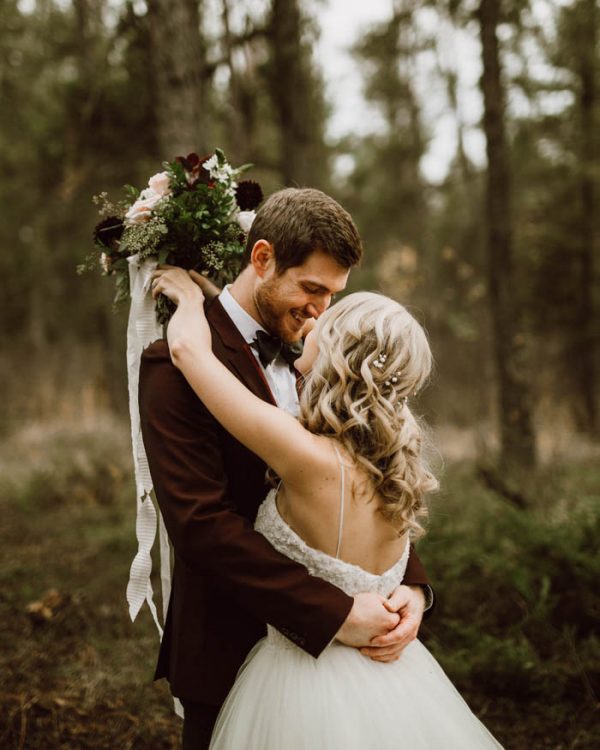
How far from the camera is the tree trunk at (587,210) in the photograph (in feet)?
40.5

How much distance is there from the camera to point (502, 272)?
870cm

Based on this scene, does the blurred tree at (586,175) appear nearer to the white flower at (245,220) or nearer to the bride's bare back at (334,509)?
the white flower at (245,220)

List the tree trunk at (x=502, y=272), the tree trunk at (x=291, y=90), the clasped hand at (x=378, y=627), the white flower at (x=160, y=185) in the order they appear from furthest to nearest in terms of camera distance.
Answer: the tree trunk at (x=291, y=90) → the tree trunk at (x=502, y=272) → the white flower at (x=160, y=185) → the clasped hand at (x=378, y=627)

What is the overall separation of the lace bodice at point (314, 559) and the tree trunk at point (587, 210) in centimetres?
1016

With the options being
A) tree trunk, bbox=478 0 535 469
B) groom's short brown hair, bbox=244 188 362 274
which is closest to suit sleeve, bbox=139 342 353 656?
groom's short brown hair, bbox=244 188 362 274

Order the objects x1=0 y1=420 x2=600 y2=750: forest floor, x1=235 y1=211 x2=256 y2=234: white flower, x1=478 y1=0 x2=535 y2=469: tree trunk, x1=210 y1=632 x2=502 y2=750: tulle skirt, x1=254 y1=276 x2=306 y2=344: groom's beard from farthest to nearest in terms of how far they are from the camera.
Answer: x1=478 y1=0 x2=535 y2=469: tree trunk
x1=0 y1=420 x2=600 y2=750: forest floor
x1=235 y1=211 x2=256 y2=234: white flower
x1=254 y1=276 x2=306 y2=344: groom's beard
x1=210 y1=632 x2=502 y2=750: tulle skirt

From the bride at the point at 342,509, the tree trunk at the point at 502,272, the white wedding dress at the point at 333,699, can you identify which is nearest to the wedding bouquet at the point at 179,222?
the bride at the point at 342,509

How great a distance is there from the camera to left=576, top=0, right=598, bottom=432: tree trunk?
40.5 ft

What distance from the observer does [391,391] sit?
2.22 meters

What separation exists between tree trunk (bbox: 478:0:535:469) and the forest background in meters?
0.03

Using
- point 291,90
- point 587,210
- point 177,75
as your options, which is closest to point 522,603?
point 177,75

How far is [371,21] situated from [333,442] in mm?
12606

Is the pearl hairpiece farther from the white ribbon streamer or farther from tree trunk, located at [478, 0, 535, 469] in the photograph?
tree trunk, located at [478, 0, 535, 469]

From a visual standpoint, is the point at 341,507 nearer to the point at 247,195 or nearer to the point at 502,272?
the point at 247,195
